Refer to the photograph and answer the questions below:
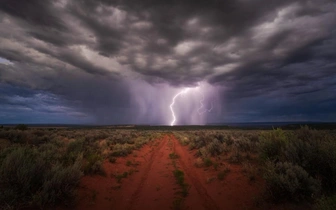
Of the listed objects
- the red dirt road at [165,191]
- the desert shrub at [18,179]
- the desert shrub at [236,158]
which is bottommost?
the red dirt road at [165,191]

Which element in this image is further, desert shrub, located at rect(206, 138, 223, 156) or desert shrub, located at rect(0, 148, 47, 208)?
desert shrub, located at rect(206, 138, 223, 156)

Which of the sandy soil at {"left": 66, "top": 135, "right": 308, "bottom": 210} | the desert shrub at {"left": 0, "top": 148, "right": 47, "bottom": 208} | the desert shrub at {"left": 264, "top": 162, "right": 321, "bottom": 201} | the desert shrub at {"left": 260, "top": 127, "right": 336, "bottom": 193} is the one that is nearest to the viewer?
the desert shrub at {"left": 0, "top": 148, "right": 47, "bottom": 208}

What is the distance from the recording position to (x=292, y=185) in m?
6.28

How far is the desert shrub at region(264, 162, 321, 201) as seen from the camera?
6176 millimetres

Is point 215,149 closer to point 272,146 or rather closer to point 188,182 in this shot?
point 188,182

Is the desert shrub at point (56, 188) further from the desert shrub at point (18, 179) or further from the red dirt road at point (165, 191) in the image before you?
the red dirt road at point (165, 191)

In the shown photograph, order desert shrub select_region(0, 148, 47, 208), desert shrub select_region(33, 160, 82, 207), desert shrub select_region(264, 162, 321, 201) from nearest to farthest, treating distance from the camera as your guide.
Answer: desert shrub select_region(0, 148, 47, 208) < desert shrub select_region(33, 160, 82, 207) < desert shrub select_region(264, 162, 321, 201)

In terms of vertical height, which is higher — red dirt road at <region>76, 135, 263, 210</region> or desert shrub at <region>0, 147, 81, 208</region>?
desert shrub at <region>0, 147, 81, 208</region>

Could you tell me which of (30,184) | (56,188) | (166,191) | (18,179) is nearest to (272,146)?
(166,191)

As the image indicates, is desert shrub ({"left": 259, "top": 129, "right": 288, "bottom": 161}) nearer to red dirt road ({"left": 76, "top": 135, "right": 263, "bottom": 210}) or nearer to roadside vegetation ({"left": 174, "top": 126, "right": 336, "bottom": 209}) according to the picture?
roadside vegetation ({"left": 174, "top": 126, "right": 336, "bottom": 209})

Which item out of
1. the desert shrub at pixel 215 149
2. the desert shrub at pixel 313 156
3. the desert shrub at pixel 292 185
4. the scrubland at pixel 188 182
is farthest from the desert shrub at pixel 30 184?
the desert shrub at pixel 215 149

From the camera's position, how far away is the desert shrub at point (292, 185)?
20.3 feet

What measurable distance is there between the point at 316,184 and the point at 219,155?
892 centimetres

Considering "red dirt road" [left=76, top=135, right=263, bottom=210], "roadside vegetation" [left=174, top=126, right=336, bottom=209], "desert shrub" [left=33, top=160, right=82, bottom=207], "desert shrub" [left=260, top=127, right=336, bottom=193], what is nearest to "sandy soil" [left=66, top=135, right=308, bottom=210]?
"red dirt road" [left=76, top=135, right=263, bottom=210]
